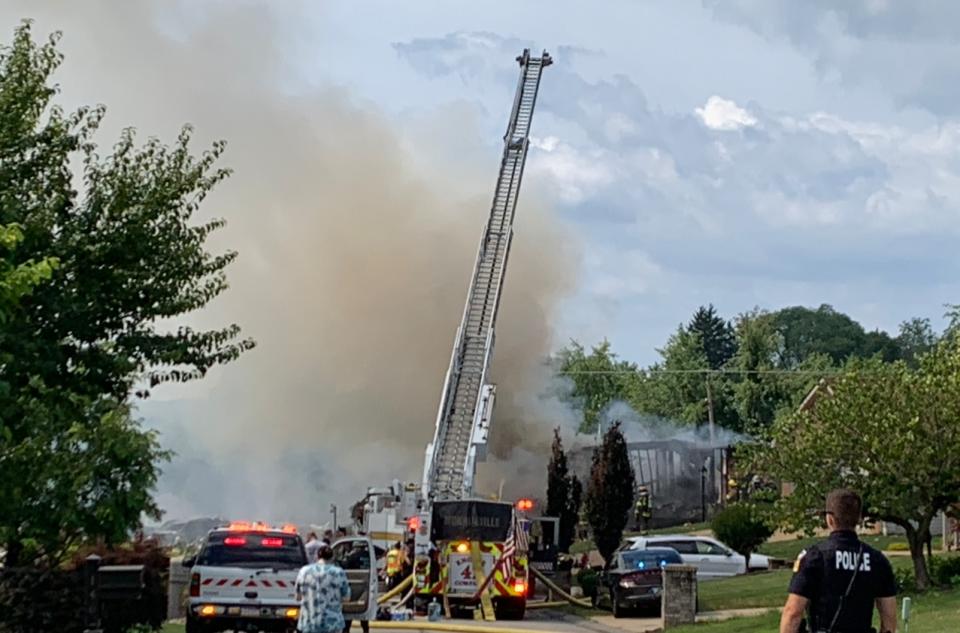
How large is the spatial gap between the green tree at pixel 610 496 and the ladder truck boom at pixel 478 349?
5.92 metres

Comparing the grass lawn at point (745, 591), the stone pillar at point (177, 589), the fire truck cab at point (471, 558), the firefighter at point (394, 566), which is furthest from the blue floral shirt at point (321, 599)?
the firefighter at point (394, 566)

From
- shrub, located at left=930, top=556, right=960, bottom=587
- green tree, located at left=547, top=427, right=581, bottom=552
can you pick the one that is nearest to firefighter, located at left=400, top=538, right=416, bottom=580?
shrub, located at left=930, top=556, right=960, bottom=587

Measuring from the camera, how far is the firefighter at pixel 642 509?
56.2 m

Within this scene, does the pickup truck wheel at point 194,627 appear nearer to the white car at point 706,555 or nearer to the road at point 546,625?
the road at point 546,625

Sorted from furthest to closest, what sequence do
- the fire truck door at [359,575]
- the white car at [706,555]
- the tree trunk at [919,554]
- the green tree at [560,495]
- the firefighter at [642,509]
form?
the firefighter at [642,509], the green tree at [560,495], the white car at [706,555], the tree trunk at [919,554], the fire truck door at [359,575]

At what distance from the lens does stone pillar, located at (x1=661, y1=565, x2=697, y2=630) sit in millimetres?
25781

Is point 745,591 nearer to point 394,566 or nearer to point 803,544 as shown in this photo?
point 394,566

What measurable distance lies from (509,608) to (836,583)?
22592 mm

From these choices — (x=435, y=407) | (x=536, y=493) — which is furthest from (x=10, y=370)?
(x=536, y=493)

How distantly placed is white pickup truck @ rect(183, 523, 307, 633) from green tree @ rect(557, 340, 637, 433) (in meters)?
53.9

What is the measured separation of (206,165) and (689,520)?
42917 mm

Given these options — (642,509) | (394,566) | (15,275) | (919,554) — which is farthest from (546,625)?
(642,509)

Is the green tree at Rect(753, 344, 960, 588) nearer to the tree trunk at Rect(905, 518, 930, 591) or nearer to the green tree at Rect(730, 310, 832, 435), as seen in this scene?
the tree trunk at Rect(905, 518, 930, 591)

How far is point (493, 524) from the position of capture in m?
30.4
